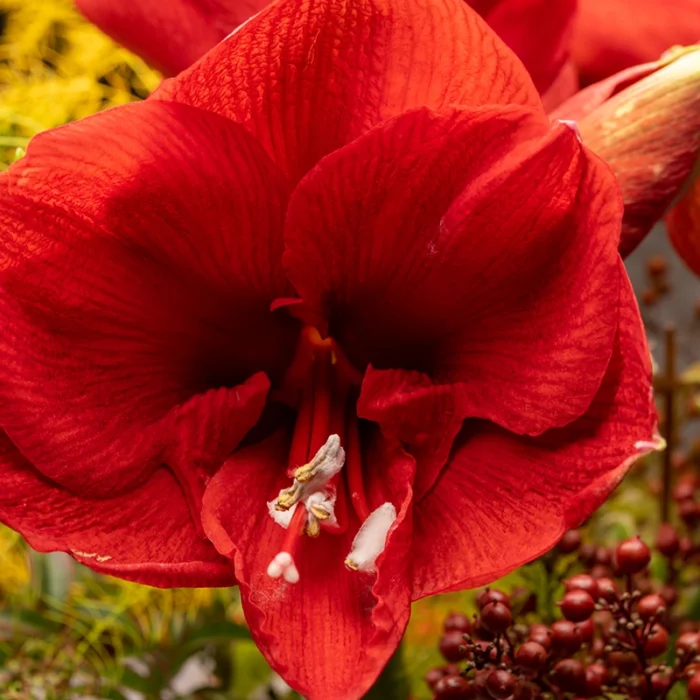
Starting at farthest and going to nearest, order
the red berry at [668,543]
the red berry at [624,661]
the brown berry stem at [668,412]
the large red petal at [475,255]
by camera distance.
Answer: the brown berry stem at [668,412]
the red berry at [668,543]
the red berry at [624,661]
the large red petal at [475,255]

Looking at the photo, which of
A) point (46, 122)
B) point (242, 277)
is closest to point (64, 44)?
point (46, 122)

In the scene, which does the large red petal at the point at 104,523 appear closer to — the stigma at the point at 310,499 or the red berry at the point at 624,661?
the stigma at the point at 310,499

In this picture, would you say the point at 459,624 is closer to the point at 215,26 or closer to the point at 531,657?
the point at 531,657

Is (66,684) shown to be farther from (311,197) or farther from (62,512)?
(311,197)

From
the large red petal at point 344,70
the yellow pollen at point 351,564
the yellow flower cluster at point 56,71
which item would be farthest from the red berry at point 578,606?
the yellow flower cluster at point 56,71

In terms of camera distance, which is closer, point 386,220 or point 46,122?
point 386,220

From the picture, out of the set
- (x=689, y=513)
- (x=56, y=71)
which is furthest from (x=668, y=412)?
(x=56, y=71)
